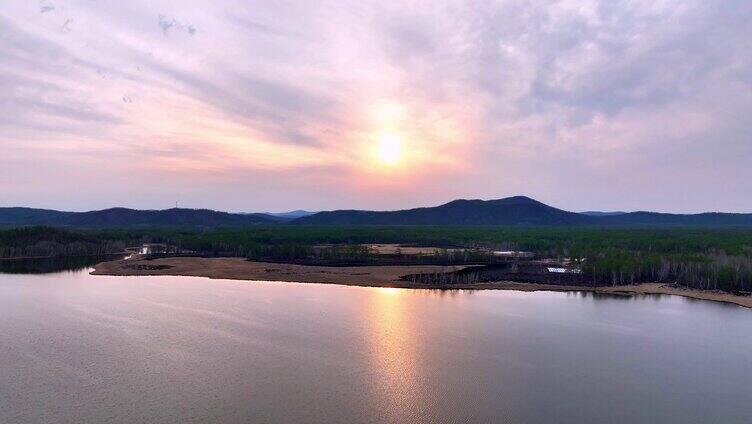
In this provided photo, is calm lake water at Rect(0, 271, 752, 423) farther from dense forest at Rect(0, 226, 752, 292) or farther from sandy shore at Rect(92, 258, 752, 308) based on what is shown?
dense forest at Rect(0, 226, 752, 292)

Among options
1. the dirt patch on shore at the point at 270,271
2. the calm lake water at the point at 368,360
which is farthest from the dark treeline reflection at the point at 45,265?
the calm lake water at the point at 368,360

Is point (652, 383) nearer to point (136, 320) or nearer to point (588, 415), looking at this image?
point (588, 415)

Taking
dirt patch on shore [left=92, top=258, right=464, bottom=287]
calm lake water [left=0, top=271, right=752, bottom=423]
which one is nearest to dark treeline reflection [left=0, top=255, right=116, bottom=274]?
dirt patch on shore [left=92, top=258, right=464, bottom=287]

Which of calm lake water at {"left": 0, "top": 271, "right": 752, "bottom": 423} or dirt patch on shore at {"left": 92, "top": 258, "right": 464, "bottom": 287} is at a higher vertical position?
dirt patch on shore at {"left": 92, "top": 258, "right": 464, "bottom": 287}

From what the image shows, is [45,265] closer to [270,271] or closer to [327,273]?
[270,271]

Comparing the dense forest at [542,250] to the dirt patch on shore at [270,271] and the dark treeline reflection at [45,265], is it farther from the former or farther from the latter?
the dirt patch on shore at [270,271]

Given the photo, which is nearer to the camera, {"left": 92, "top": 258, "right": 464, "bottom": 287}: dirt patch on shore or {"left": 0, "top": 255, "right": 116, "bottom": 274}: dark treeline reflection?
{"left": 92, "top": 258, "right": 464, "bottom": 287}: dirt patch on shore
